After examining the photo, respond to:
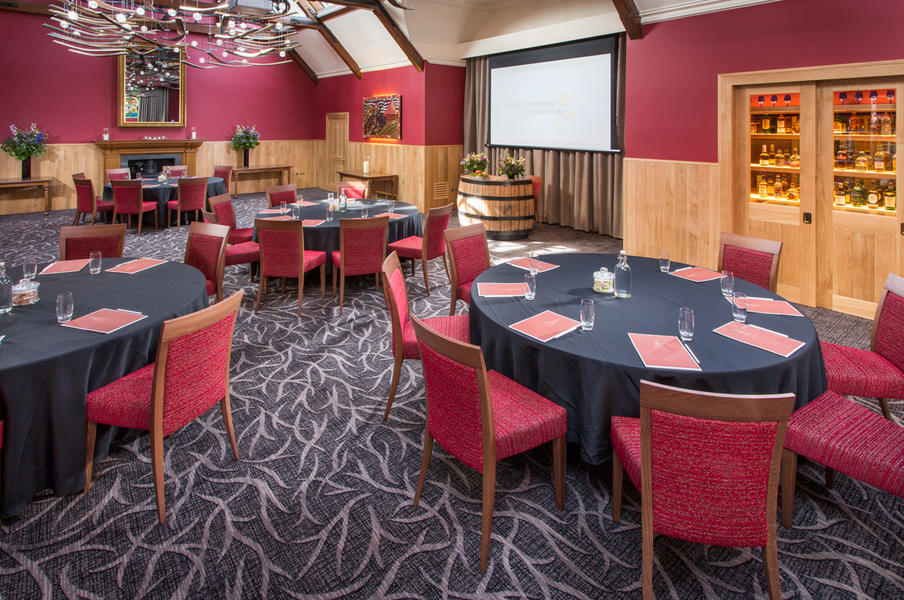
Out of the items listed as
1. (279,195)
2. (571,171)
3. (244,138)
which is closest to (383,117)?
(244,138)

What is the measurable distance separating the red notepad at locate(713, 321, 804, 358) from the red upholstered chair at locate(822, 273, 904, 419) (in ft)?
1.63

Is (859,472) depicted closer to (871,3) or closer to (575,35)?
(871,3)

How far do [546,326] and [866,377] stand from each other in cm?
150

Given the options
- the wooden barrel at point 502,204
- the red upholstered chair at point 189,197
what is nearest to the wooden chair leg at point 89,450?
the wooden barrel at point 502,204

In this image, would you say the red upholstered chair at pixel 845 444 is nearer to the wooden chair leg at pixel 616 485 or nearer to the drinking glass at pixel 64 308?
the wooden chair leg at pixel 616 485

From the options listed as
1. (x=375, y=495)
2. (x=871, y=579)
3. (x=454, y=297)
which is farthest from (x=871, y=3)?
(x=375, y=495)

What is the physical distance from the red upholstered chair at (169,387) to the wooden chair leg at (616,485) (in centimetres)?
173

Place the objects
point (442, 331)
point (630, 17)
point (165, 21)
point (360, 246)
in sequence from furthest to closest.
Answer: point (630, 17) < point (165, 21) < point (360, 246) < point (442, 331)

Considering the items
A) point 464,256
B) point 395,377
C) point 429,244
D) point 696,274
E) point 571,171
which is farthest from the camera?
point 571,171

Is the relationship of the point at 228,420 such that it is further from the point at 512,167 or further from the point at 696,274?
the point at 512,167

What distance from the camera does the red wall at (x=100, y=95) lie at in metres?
9.79

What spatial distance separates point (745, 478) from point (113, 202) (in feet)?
30.6

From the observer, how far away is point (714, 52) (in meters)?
5.43

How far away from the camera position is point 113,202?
27.9 feet
